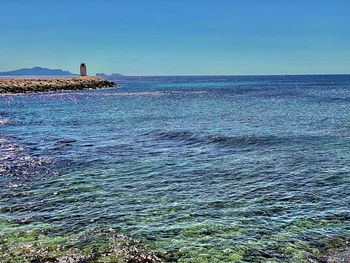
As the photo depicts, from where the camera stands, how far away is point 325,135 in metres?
23.2

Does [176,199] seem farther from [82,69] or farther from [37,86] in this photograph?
[82,69]

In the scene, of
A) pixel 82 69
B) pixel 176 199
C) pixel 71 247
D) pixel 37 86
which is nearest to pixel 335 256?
pixel 176 199

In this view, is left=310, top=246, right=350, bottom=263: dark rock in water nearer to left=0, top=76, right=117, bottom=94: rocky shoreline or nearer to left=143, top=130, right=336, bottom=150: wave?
left=143, top=130, right=336, bottom=150: wave

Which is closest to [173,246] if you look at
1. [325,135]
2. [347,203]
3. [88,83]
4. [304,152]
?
[347,203]

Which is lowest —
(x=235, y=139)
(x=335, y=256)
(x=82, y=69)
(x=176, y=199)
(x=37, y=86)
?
(x=335, y=256)

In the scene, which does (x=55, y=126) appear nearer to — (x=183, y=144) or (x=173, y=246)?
(x=183, y=144)

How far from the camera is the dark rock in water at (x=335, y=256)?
24.1ft

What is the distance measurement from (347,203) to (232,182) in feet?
13.6

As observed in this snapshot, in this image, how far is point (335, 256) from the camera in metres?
7.53

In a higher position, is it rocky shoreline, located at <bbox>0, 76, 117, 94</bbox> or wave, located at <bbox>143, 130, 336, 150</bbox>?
rocky shoreline, located at <bbox>0, 76, 117, 94</bbox>

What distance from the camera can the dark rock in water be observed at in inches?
289

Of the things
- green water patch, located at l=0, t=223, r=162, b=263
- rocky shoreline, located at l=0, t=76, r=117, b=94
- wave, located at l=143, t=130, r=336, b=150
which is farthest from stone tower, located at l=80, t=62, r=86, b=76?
green water patch, located at l=0, t=223, r=162, b=263

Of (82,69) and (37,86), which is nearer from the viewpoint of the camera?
(37,86)

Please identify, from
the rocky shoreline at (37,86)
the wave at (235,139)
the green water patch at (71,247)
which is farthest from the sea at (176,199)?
the rocky shoreline at (37,86)
